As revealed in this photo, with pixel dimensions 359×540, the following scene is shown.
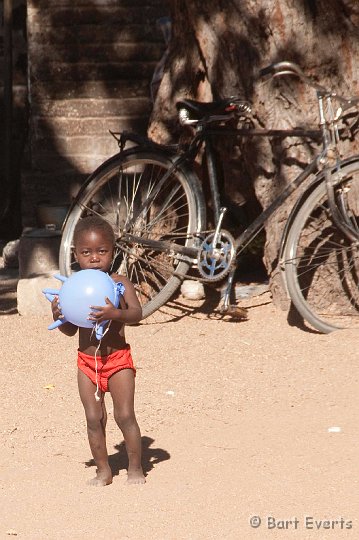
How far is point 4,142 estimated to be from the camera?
1065cm

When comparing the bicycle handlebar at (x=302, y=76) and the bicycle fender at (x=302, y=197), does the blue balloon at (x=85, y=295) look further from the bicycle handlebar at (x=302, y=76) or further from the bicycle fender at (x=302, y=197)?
the bicycle handlebar at (x=302, y=76)

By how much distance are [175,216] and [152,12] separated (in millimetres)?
2499

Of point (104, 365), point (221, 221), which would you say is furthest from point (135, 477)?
point (221, 221)

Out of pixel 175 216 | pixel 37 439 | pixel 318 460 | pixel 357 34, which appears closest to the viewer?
pixel 318 460

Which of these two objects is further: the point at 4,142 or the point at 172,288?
the point at 4,142

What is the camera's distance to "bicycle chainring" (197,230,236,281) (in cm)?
669

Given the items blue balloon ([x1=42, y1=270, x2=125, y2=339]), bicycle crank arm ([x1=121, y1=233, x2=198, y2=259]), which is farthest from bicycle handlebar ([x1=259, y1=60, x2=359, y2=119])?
blue balloon ([x1=42, y1=270, x2=125, y2=339])

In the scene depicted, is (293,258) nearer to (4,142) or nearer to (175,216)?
(175,216)

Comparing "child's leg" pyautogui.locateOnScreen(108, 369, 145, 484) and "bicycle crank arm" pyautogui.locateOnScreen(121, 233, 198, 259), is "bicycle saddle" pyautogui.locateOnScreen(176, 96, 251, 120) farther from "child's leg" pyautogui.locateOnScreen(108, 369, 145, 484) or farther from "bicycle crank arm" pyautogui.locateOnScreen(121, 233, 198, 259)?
"child's leg" pyautogui.locateOnScreen(108, 369, 145, 484)

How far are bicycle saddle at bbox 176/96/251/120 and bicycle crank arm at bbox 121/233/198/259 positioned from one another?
0.84 meters

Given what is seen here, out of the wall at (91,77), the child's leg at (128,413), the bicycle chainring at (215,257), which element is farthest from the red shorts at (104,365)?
the wall at (91,77)

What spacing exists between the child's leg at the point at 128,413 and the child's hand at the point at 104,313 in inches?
12.0

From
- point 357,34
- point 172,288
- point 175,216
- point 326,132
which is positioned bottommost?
point 172,288

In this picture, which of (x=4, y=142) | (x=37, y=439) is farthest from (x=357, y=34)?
(x=4, y=142)
